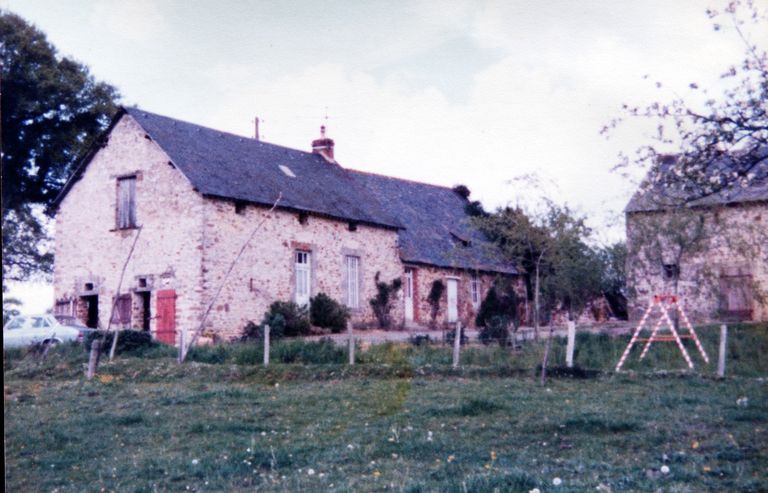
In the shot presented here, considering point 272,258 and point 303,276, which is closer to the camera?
point 272,258

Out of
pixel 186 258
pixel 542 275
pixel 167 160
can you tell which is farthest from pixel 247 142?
pixel 542 275

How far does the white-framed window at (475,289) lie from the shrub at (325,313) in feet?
26.8

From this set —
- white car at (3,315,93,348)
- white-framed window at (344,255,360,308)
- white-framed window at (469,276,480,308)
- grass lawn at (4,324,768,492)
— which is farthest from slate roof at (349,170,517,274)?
grass lawn at (4,324,768,492)

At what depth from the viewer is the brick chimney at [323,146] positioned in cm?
3338

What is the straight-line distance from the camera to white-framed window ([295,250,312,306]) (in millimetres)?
26344

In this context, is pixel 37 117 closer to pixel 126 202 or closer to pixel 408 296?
pixel 126 202

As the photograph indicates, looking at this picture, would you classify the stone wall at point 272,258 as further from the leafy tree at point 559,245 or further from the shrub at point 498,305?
the leafy tree at point 559,245

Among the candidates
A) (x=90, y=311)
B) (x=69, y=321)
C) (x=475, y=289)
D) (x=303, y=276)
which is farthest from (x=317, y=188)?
(x=69, y=321)

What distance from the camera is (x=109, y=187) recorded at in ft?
86.6

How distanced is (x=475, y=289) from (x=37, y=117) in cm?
1846

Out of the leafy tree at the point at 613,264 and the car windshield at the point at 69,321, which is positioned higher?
the leafy tree at the point at 613,264

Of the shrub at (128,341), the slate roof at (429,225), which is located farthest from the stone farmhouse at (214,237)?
the shrub at (128,341)

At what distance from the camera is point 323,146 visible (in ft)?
109

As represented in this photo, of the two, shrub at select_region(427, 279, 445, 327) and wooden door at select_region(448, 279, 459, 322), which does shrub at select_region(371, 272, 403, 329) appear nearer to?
shrub at select_region(427, 279, 445, 327)
